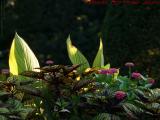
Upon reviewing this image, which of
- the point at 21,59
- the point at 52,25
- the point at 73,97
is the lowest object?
the point at 73,97

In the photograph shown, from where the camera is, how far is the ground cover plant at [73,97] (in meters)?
3.25

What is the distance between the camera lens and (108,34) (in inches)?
270

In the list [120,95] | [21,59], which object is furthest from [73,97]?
[21,59]

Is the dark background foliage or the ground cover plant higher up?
the dark background foliage

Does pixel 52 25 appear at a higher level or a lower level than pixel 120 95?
higher

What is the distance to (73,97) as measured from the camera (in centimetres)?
341

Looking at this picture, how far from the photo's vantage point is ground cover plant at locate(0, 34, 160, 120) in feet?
10.7

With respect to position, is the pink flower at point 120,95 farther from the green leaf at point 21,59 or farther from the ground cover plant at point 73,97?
the green leaf at point 21,59

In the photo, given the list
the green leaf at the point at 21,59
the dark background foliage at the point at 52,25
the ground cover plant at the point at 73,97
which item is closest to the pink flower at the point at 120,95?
the ground cover plant at the point at 73,97

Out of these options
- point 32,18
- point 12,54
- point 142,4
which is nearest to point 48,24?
point 32,18

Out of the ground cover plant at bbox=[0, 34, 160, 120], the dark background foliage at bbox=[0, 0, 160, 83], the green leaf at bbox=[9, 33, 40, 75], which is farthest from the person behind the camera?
the dark background foliage at bbox=[0, 0, 160, 83]

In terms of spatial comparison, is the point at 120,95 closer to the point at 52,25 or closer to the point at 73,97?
the point at 73,97

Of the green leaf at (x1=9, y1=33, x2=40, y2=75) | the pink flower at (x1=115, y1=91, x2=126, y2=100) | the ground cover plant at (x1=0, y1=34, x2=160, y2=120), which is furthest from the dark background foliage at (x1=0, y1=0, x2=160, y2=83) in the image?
the pink flower at (x1=115, y1=91, x2=126, y2=100)

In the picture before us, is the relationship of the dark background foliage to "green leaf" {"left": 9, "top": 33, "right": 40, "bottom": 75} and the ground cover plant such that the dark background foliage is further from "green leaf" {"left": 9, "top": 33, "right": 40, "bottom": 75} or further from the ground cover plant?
the ground cover plant
